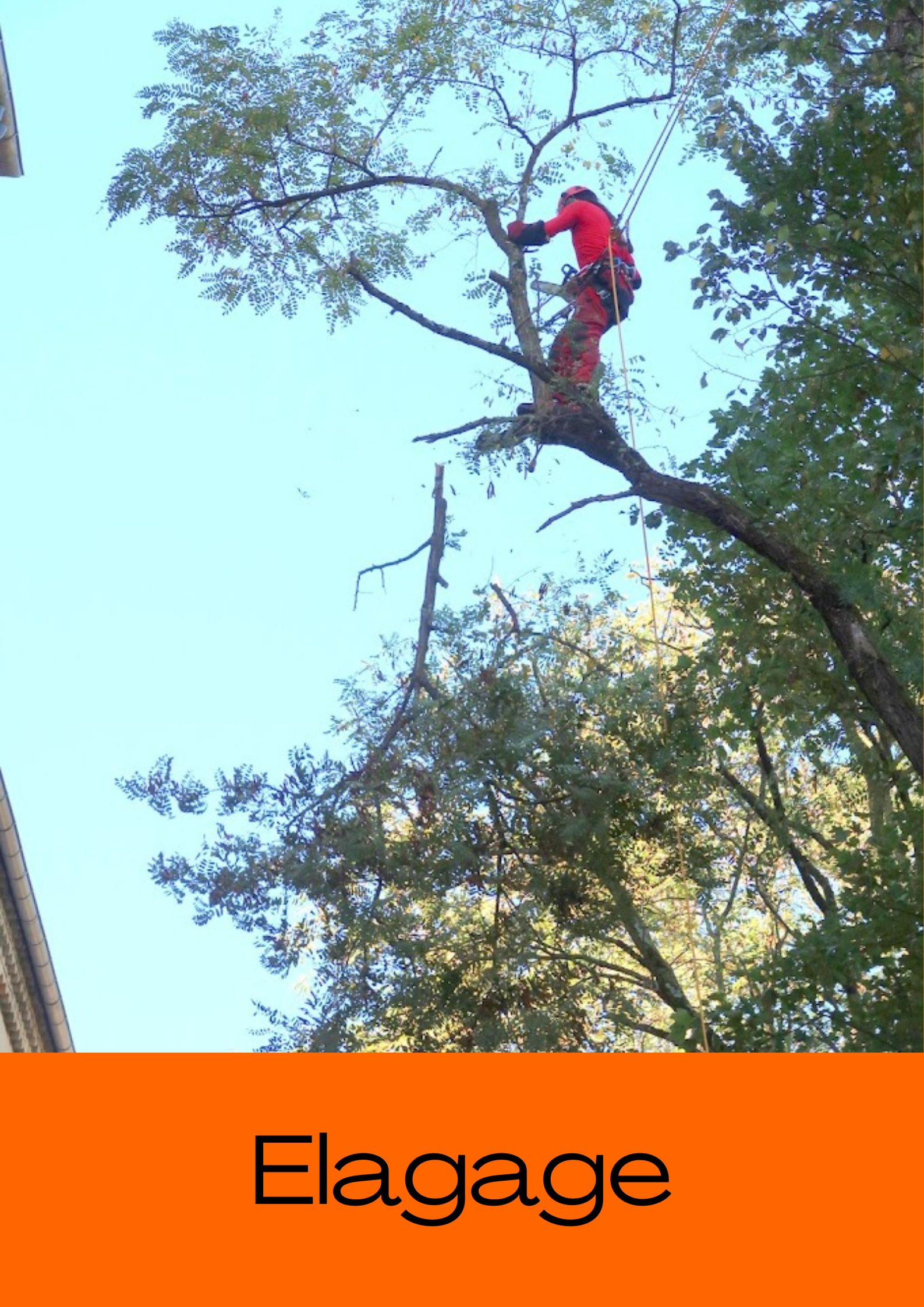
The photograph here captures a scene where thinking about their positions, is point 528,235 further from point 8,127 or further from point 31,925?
point 31,925

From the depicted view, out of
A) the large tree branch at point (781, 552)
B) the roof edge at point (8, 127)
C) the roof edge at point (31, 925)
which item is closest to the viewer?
the large tree branch at point (781, 552)

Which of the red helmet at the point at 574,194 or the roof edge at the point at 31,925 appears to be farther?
the roof edge at the point at 31,925

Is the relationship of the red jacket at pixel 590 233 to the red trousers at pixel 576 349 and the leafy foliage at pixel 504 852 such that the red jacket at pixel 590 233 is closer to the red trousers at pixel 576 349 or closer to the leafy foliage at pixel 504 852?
the red trousers at pixel 576 349

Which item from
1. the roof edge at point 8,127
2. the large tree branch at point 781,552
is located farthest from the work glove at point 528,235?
the roof edge at point 8,127

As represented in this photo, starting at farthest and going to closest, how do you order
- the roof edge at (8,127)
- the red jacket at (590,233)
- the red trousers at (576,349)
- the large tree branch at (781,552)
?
the roof edge at (8,127)
the red jacket at (590,233)
the red trousers at (576,349)
the large tree branch at (781,552)

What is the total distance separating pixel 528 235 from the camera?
1088 cm

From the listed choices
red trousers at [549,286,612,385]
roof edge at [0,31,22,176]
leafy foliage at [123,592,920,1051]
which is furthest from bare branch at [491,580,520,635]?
roof edge at [0,31,22,176]

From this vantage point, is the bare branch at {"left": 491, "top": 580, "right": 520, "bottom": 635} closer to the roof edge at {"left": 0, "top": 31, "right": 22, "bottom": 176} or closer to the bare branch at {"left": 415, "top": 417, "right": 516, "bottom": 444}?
the bare branch at {"left": 415, "top": 417, "right": 516, "bottom": 444}

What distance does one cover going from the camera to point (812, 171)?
923cm

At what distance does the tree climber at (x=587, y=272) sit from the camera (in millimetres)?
10469

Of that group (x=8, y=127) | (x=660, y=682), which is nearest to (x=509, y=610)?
(x=660, y=682)

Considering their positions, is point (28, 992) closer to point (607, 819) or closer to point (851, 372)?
point (607, 819)

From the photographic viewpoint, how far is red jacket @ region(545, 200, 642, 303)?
1082 centimetres
